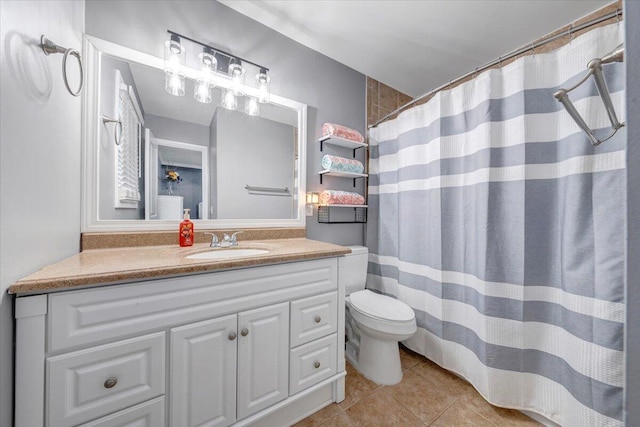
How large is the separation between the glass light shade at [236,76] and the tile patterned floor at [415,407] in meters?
1.98

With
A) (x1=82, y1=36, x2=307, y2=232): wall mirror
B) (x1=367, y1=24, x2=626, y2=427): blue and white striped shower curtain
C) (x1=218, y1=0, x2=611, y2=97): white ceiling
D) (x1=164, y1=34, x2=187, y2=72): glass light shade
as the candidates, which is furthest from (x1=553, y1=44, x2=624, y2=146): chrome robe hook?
(x1=164, y1=34, x2=187, y2=72): glass light shade

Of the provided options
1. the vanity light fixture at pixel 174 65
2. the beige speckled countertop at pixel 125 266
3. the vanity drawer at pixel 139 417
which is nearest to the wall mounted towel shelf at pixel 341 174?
the beige speckled countertop at pixel 125 266

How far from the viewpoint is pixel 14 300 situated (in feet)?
2.15

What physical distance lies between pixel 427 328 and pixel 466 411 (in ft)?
1.50

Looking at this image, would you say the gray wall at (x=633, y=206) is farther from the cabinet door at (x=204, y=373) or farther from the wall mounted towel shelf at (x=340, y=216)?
the wall mounted towel shelf at (x=340, y=216)

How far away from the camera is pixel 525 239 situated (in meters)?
1.17

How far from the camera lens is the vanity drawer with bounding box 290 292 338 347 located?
114cm

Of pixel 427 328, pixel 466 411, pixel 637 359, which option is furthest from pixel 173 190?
pixel 466 411

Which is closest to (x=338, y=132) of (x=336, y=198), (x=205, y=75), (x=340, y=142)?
(x=340, y=142)

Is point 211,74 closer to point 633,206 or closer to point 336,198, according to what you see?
point 336,198

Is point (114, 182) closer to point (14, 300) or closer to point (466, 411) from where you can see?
point (14, 300)

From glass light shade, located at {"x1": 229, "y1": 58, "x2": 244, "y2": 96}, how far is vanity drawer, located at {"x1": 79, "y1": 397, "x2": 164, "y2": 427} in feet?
5.38

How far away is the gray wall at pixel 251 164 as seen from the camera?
4.98ft

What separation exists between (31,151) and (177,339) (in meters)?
0.77
